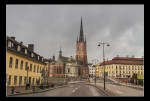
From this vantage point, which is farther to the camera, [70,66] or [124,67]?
[70,66]

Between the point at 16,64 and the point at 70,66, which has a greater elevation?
the point at 16,64

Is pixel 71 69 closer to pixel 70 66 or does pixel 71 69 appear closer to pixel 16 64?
pixel 70 66

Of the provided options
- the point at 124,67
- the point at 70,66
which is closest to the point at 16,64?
the point at 124,67

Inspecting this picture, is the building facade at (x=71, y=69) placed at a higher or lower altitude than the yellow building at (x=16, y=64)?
lower

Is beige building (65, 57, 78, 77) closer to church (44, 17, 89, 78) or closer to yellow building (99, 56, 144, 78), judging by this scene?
church (44, 17, 89, 78)

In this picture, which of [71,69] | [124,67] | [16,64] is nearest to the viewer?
[16,64]

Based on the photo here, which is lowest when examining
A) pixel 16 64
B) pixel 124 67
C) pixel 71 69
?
pixel 71 69

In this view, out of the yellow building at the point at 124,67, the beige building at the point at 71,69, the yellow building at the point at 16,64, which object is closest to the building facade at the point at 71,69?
the beige building at the point at 71,69

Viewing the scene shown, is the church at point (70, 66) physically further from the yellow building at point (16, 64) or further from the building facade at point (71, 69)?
the yellow building at point (16, 64)

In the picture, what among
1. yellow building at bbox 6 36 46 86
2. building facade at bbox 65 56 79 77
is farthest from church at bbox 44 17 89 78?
yellow building at bbox 6 36 46 86

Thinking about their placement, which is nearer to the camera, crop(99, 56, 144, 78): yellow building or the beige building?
crop(99, 56, 144, 78): yellow building
